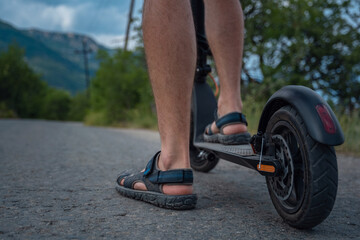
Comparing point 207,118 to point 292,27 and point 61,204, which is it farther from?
point 292,27

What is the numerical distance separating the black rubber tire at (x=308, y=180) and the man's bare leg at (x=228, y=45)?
64cm

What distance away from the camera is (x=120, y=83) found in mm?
11539

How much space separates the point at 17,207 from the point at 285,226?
3.03 feet

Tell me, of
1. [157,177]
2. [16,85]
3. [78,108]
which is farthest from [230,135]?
[78,108]

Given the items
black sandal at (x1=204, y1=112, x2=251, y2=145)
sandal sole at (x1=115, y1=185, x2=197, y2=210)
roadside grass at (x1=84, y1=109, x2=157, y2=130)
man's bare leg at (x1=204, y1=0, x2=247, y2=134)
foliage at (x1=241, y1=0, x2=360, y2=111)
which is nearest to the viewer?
sandal sole at (x1=115, y1=185, x2=197, y2=210)

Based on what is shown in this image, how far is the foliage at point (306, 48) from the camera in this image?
5.80 meters

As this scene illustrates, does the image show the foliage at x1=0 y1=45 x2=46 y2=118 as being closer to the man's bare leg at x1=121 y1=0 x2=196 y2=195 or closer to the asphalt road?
the asphalt road

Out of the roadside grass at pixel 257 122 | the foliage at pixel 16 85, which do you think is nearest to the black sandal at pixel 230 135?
the roadside grass at pixel 257 122

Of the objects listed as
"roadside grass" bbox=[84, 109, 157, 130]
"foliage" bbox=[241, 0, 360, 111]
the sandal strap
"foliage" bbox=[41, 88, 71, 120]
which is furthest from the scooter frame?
"foliage" bbox=[41, 88, 71, 120]

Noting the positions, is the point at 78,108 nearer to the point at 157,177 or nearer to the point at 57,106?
the point at 57,106

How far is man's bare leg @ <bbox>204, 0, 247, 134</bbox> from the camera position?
1.62m

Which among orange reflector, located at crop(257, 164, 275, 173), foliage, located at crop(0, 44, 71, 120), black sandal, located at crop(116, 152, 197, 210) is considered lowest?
black sandal, located at crop(116, 152, 197, 210)

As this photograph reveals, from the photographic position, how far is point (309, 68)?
242 inches

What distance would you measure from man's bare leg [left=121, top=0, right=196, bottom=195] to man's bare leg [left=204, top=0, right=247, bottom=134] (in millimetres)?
430
